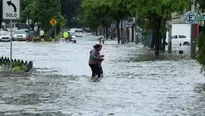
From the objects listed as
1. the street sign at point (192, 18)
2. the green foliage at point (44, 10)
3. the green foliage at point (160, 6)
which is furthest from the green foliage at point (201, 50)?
the green foliage at point (44, 10)

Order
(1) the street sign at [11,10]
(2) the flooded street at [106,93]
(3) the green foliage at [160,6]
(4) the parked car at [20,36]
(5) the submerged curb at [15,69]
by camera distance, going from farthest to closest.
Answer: (4) the parked car at [20,36], (3) the green foliage at [160,6], (1) the street sign at [11,10], (5) the submerged curb at [15,69], (2) the flooded street at [106,93]

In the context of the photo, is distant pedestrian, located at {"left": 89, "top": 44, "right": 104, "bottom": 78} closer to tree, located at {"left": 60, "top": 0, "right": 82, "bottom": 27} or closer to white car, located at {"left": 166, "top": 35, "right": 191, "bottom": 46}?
white car, located at {"left": 166, "top": 35, "right": 191, "bottom": 46}

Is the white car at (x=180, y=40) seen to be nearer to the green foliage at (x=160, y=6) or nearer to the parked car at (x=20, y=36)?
the parked car at (x=20, y=36)

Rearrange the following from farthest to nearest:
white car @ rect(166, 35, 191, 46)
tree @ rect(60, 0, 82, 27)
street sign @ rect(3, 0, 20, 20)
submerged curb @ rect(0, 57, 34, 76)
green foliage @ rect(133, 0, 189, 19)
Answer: tree @ rect(60, 0, 82, 27), white car @ rect(166, 35, 191, 46), green foliage @ rect(133, 0, 189, 19), street sign @ rect(3, 0, 20, 20), submerged curb @ rect(0, 57, 34, 76)

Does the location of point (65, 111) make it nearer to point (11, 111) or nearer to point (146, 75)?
point (11, 111)

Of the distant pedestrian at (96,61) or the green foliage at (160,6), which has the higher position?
the green foliage at (160,6)

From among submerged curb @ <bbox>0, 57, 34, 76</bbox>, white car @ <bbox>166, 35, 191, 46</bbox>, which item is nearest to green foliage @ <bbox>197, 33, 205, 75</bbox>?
submerged curb @ <bbox>0, 57, 34, 76</bbox>

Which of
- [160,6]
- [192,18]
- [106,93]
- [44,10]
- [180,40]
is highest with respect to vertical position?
[44,10]

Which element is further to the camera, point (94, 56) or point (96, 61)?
point (96, 61)

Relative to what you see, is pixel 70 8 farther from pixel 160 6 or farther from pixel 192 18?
pixel 192 18

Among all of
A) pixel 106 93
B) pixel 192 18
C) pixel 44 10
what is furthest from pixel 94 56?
pixel 44 10

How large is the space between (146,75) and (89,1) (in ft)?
204

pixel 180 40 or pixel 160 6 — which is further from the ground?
pixel 160 6

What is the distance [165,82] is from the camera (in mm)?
20281
